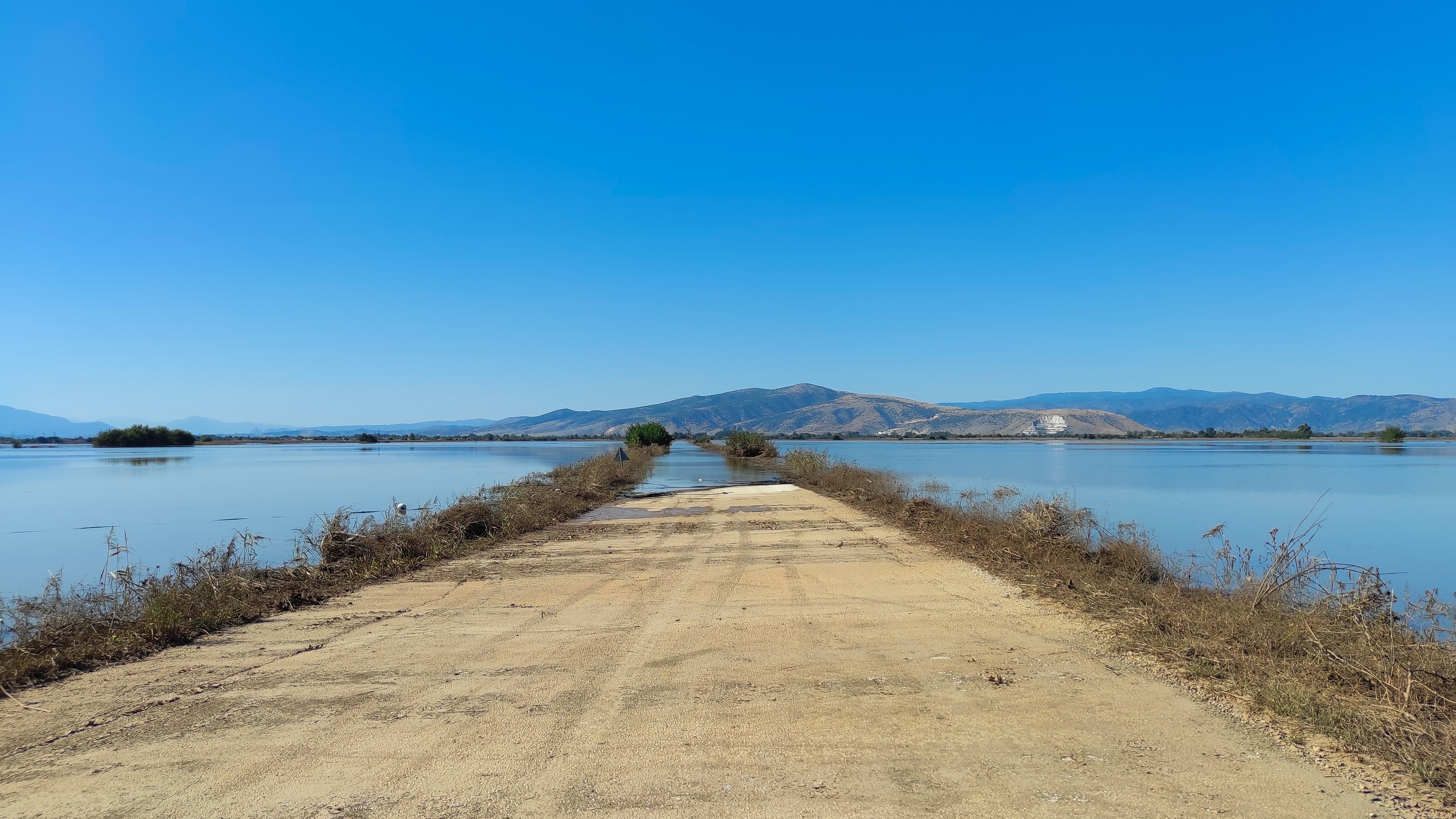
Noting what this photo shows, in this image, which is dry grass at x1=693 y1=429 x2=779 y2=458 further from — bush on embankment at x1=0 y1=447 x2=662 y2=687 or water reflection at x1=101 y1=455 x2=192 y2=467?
bush on embankment at x1=0 y1=447 x2=662 y2=687

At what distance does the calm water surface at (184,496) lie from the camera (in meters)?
14.4

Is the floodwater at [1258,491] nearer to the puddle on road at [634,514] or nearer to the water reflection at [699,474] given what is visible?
the water reflection at [699,474]

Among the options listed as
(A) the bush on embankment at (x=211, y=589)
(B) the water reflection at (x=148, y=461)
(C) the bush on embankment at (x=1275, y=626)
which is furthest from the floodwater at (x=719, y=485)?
(C) the bush on embankment at (x=1275, y=626)

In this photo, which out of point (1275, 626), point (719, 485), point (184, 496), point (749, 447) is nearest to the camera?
point (1275, 626)

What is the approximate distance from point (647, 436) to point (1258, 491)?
46.5 m

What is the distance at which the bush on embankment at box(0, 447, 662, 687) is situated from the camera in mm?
6602

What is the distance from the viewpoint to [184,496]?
83.8ft

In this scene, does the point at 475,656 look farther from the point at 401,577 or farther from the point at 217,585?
the point at 401,577

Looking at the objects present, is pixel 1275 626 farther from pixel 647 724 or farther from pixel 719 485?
pixel 719 485

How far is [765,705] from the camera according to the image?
5203 millimetres

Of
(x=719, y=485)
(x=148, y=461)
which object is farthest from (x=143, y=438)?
(x=719, y=485)

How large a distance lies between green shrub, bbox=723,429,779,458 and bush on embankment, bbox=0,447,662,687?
125 feet

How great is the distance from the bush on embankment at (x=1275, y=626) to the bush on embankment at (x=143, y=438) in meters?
102

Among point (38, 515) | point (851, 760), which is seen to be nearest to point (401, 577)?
point (851, 760)
